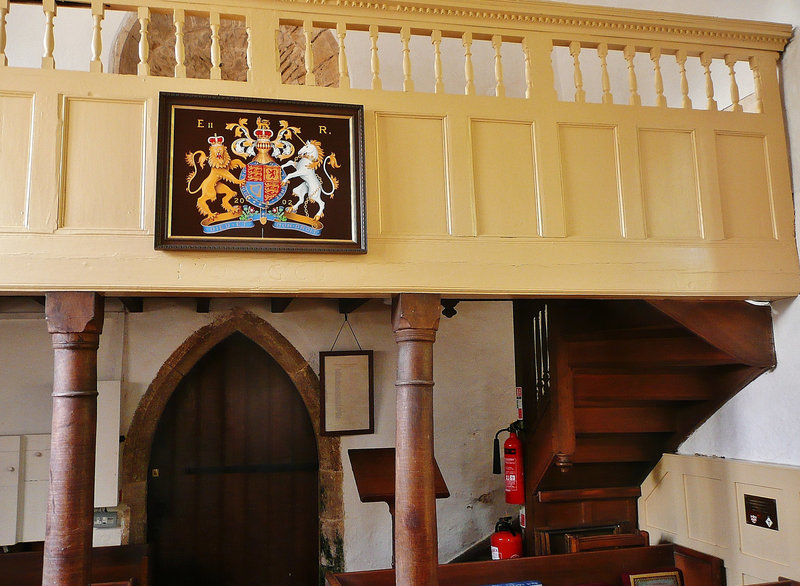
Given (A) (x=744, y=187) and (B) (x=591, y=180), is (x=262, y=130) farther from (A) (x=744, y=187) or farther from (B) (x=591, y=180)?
(A) (x=744, y=187)

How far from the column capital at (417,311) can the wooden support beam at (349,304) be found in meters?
2.23

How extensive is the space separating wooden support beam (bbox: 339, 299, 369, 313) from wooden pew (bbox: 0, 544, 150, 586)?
228cm

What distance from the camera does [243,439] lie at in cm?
585

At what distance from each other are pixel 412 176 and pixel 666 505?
3108mm

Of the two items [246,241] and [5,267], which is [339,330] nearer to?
[246,241]

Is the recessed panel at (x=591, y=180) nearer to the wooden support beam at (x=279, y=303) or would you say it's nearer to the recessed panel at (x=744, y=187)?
the recessed panel at (x=744, y=187)

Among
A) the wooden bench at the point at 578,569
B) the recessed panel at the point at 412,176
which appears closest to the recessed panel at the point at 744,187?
the recessed panel at the point at 412,176

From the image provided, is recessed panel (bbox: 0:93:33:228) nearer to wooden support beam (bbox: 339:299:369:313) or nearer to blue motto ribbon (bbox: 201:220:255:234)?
blue motto ribbon (bbox: 201:220:255:234)

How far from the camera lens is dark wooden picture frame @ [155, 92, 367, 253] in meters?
3.09

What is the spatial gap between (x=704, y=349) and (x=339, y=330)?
9.64 feet

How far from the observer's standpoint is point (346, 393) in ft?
18.9

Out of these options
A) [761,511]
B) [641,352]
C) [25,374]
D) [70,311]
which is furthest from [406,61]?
[25,374]

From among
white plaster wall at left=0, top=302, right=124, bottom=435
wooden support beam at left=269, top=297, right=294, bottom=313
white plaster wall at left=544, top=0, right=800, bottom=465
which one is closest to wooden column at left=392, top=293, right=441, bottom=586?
white plaster wall at left=544, top=0, right=800, bottom=465

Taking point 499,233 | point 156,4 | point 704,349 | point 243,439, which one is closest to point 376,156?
point 499,233
